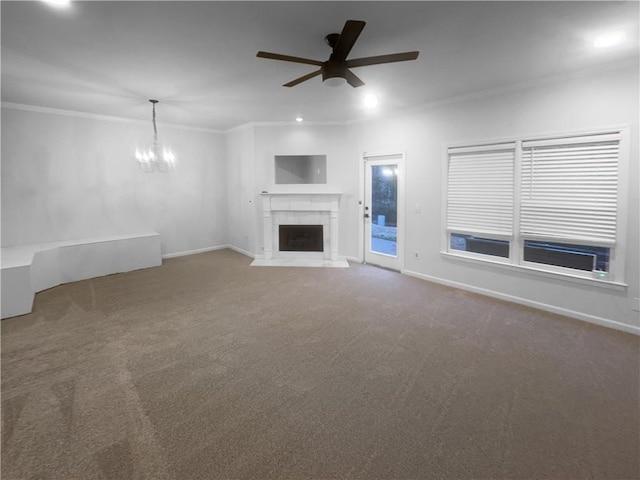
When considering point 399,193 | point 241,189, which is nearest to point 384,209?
point 399,193

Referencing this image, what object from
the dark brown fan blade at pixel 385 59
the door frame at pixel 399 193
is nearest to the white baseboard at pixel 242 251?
the door frame at pixel 399 193

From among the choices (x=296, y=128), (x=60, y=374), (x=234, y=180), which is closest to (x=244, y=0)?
(x=60, y=374)

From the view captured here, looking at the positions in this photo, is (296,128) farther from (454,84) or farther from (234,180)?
(454,84)

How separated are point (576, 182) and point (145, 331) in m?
4.84

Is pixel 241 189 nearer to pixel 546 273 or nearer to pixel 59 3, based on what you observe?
pixel 59 3

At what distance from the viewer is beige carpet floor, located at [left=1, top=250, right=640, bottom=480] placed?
174 centimetres

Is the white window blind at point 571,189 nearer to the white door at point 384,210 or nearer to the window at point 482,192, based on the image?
the window at point 482,192

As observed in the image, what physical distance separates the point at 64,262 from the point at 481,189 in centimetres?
618

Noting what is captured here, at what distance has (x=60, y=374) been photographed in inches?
99.3

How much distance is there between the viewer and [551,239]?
12.2 feet

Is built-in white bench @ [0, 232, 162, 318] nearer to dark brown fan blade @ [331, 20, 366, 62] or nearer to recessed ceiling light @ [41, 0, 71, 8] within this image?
recessed ceiling light @ [41, 0, 71, 8]

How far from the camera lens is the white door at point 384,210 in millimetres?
5418

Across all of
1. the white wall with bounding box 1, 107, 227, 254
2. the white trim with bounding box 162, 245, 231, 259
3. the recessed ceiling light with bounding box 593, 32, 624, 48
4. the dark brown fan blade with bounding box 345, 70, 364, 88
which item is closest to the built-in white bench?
the white wall with bounding box 1, 107, 227, 254

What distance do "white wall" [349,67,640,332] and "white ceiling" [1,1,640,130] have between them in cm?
23
